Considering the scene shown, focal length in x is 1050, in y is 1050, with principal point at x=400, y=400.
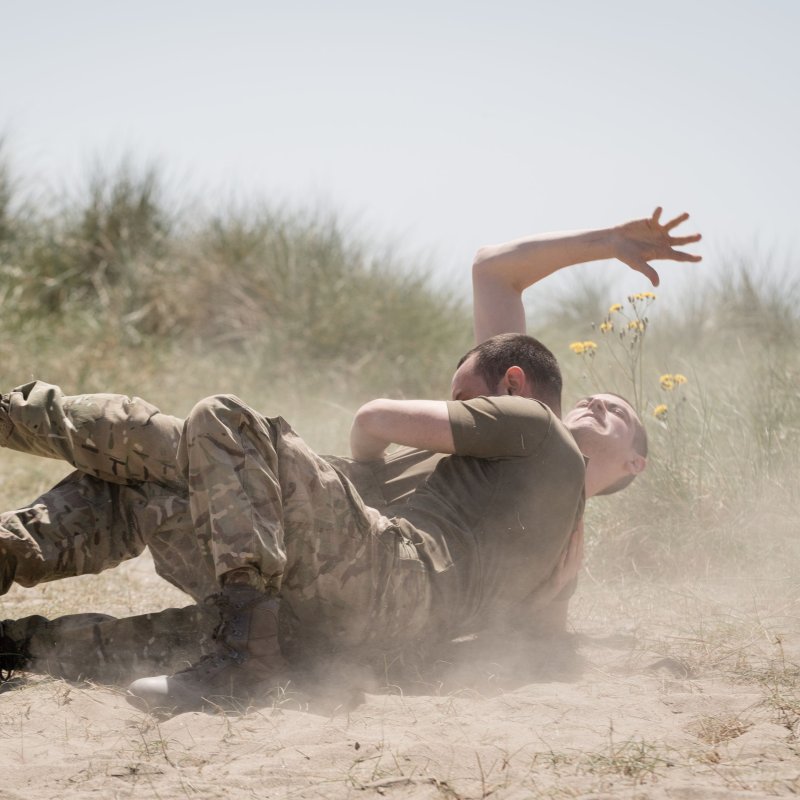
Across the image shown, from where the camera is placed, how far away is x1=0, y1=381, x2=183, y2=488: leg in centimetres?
292

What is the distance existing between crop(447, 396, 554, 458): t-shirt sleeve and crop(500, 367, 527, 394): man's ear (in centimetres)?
23

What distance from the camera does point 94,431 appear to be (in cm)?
292

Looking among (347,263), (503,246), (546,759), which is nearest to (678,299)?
(347,263)

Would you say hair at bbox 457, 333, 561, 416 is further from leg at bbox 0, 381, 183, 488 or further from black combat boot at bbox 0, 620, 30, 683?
black combat boot at bbox 0, 620, 30, 683

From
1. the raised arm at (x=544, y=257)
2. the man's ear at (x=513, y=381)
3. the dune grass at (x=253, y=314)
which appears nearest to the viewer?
the man's ear at (x=513, y=381)

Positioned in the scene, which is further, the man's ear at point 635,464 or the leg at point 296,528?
the man's ear at point 635,464

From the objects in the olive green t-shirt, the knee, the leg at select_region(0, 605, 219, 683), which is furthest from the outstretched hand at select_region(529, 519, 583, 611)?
the knee

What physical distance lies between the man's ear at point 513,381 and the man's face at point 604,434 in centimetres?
37

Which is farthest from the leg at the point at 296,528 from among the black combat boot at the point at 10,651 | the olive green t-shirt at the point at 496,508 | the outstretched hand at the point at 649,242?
the outstretched hand at the point at 649,242

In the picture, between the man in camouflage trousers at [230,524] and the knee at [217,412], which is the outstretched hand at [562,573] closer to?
the man in camouflage trousers at [230,524]

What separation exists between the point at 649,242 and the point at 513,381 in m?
0.83

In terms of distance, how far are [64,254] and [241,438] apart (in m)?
8.55

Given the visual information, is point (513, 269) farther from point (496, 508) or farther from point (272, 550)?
point (272, 550)

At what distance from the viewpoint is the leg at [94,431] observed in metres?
2.92
